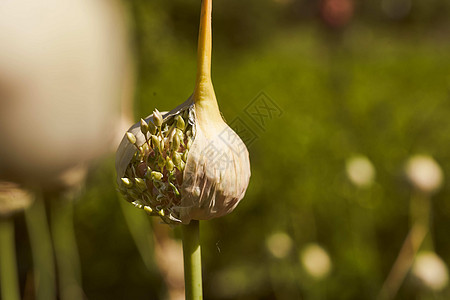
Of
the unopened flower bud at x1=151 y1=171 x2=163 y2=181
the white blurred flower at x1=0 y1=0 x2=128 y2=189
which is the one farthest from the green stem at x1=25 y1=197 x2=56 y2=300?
the unopened flower bud at x1=151 y1=171 x2=163 y2=181

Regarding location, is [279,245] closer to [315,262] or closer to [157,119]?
[315,262]

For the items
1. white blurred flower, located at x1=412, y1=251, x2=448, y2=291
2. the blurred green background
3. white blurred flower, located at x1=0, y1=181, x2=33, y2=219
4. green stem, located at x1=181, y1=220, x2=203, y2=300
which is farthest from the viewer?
the blurred green background

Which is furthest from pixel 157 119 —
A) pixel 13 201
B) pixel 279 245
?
pixel 279 245

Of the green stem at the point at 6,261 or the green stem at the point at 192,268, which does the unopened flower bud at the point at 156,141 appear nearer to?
the green stem at the point at 192,268

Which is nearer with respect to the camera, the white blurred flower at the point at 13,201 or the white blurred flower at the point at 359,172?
the white blurred flower at the point at 13,201

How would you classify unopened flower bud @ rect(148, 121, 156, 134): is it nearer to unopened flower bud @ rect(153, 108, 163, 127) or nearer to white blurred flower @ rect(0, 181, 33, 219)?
unopened flower bud @ rect(153, 108, 163, 127)

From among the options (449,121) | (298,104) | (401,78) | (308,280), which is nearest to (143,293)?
(308,280)

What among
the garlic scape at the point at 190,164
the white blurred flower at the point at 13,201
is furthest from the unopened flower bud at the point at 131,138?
the white blurred flower at the point at 13,201
